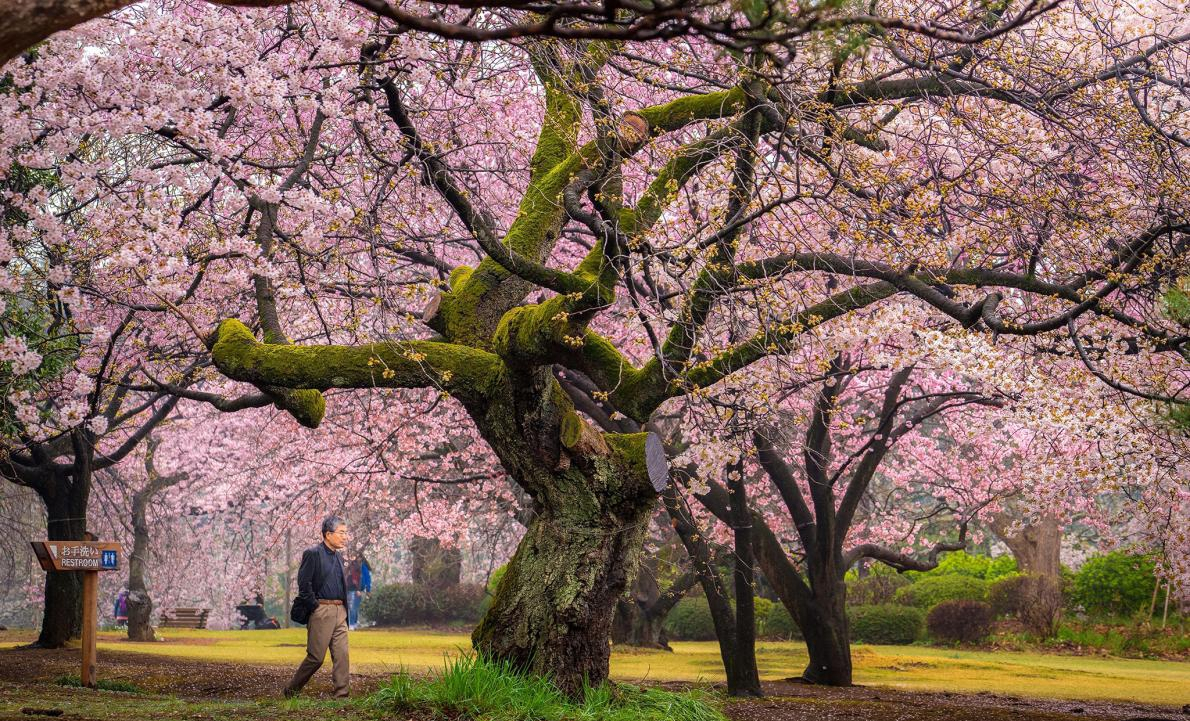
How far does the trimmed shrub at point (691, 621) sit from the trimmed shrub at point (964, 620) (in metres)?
4.90

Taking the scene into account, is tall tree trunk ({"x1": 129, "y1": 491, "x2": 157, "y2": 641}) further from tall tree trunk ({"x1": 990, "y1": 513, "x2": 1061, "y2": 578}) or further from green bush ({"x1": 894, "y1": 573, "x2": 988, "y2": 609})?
tall tree trunk ({"x1": 990, "y1": 513, "x2": 1061, "y2": 578})

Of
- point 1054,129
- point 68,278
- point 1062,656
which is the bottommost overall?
point 1062,656

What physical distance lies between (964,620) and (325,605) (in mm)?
15849

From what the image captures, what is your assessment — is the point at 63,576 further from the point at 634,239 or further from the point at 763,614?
the point at 763,614

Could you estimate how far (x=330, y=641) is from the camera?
26.6 feet

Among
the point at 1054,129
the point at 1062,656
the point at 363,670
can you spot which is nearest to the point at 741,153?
the point at 1054,129

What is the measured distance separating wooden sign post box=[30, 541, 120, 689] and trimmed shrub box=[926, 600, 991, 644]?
53.3 feet

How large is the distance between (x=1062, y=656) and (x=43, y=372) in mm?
16493

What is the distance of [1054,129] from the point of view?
745 cm

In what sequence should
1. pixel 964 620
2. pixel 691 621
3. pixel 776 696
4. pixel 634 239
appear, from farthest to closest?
1. pixel 691 621
2. pixel 964 620
3. pixel 776 696
4. pixel 634 239

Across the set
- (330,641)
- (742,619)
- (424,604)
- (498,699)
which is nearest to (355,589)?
(424,604)

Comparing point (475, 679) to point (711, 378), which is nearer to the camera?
point (475, 679)

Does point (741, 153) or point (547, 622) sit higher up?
point (741, 153)

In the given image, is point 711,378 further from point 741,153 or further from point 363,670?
point 363,670
